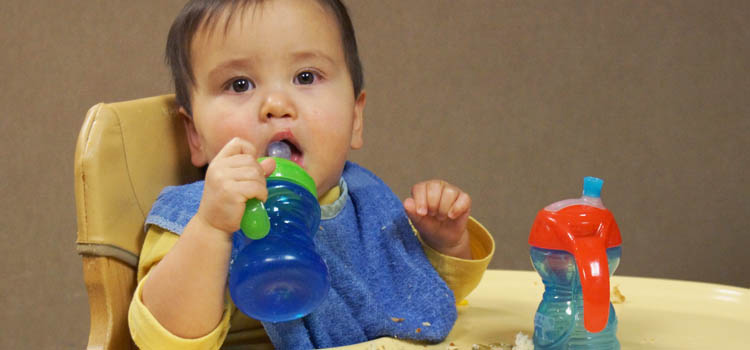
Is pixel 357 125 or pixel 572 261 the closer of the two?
pixel 572 261

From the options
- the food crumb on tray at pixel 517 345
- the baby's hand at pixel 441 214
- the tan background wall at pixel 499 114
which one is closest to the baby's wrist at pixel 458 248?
the baby's hand at pixel 441 214

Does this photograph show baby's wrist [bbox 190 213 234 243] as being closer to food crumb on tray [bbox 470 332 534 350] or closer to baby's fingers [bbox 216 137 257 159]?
baby's fingers [bbox 216 137 257 159]

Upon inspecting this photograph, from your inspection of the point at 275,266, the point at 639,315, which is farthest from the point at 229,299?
the point at 639,315

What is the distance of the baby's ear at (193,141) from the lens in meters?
0.97

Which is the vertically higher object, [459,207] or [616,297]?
[459,207]

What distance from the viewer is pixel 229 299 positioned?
2.68 ft

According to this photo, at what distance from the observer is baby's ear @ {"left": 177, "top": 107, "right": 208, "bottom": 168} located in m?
0.97

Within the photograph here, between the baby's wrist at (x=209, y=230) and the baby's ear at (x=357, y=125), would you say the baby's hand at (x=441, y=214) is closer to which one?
the baby's ear at (x=357, y=125)

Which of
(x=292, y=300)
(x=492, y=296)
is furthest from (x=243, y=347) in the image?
(x=492, y=296)

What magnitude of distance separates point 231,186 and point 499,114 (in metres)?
1.60

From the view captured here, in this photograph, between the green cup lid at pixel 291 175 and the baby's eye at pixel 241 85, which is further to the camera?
the baby's eye at pixel 241 85

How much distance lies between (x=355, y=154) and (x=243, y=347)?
1.27 m

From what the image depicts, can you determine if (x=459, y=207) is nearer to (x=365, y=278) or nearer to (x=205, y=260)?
(x=365, y=278)

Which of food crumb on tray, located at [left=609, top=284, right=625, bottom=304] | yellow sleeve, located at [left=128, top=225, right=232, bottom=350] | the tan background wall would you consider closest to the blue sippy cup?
yellow sleeve, located at [left=128, top=225, right=232, bottom=350]
